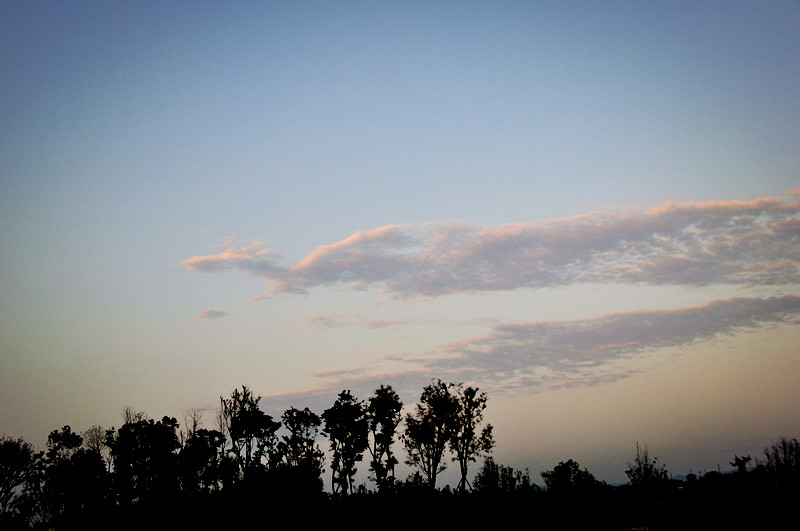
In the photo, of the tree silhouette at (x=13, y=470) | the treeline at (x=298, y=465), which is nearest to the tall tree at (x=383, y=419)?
the treeline at (x=298, y=465)

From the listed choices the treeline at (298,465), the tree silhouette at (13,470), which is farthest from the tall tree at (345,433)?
the tree silhouette at (13,470)

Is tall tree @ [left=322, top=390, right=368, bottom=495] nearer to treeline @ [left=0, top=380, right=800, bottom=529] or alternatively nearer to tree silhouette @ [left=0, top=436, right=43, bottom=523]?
treeline @ [left=0, top=380, right=800, bottom=529]

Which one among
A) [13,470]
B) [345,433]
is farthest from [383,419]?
[13,470]

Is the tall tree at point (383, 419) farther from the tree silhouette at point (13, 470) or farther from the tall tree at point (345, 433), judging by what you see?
the tree silhouette at point (13, 470)

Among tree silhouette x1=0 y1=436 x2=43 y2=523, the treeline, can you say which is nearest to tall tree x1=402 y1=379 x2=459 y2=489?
the treeline

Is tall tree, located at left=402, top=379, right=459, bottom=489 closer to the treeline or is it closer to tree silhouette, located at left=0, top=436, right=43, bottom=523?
the treeline

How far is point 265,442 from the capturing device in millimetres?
63781

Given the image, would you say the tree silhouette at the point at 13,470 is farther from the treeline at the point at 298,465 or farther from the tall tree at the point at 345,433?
the tall tree at the point at 345,433

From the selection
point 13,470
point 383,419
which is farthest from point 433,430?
point 13,470

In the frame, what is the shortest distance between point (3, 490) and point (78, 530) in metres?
30.7

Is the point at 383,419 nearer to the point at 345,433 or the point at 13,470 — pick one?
the point at 345,433

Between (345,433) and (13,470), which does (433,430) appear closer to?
(345,433)

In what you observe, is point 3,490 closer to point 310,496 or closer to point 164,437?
point 164,437

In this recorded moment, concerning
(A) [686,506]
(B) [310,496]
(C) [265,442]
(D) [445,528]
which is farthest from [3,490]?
(A) [686,506]
